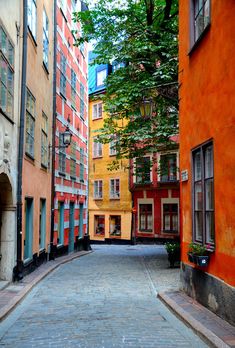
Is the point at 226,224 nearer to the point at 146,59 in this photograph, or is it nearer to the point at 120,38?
the point at 146,59

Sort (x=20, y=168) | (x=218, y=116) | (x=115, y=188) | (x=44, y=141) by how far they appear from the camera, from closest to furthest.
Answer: (x=218, y=116), (x=20, y=168), (x=44, y=141), (x=115, y=188)

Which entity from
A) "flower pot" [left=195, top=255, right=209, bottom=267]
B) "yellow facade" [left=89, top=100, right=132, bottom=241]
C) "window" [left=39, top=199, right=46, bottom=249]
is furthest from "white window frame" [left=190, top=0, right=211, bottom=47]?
"yellow facade" [left=89, top=100, right=132, bottom=241]

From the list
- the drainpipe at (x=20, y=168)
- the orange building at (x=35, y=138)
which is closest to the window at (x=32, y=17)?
the orange building at (x=35, y=138)

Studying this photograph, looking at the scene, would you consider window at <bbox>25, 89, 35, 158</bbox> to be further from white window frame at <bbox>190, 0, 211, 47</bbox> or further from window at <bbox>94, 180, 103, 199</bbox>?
window at <bbox>94, 180, 103, 199</bbox>

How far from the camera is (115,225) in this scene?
36.7 m

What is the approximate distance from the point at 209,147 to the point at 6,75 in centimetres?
546

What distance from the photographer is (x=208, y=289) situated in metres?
8.01

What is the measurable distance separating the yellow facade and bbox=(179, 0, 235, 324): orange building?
965 inches

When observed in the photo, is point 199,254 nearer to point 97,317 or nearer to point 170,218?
point 97,317

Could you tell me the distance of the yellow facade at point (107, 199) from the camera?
116 ft

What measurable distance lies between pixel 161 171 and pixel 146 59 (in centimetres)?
688

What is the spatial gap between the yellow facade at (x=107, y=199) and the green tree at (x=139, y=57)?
17.1 m

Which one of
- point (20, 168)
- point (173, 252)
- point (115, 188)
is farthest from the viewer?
point (115, 188)

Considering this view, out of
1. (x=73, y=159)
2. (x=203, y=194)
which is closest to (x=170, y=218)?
(x=73, y=159)
